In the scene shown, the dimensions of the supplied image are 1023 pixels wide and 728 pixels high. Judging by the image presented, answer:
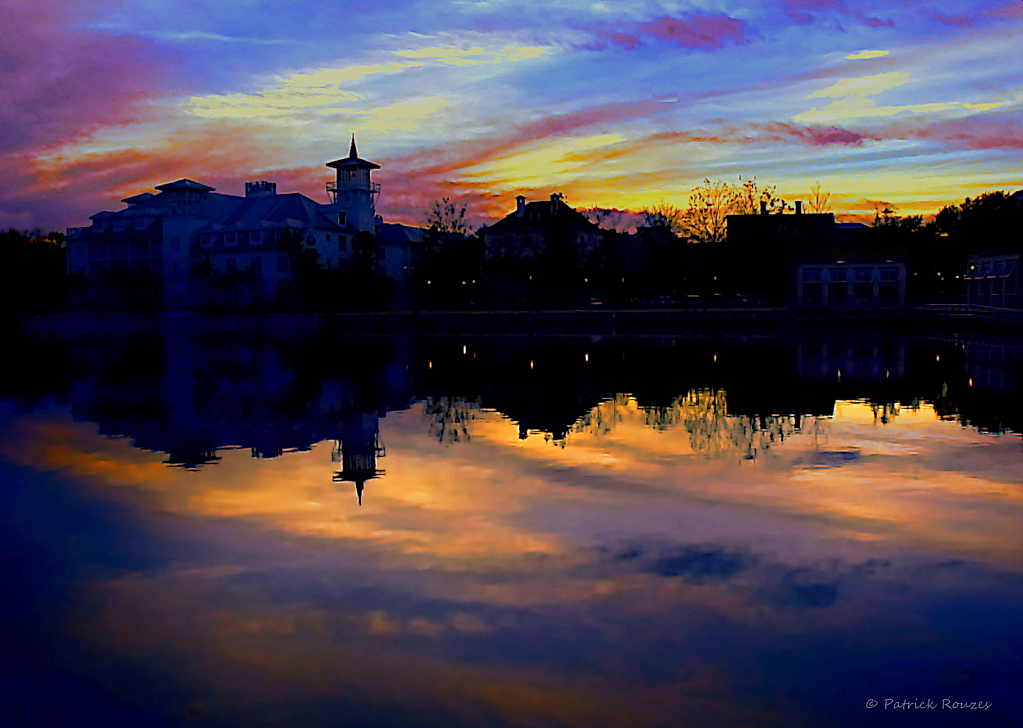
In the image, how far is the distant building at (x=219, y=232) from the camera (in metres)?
103

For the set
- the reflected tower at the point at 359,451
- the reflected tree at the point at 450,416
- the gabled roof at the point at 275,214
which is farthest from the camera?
the gabled roof at the point at 275,214

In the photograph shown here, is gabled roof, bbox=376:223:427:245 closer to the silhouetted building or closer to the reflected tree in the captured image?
the silhouetted building

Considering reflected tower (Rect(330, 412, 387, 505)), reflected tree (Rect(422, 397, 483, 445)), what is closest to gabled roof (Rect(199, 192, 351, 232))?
reflected tree (Rect(422, 397, 483, 445))

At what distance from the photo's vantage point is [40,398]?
78.3ft

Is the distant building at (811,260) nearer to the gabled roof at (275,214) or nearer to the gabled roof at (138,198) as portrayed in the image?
the gabled roof at (275,214)

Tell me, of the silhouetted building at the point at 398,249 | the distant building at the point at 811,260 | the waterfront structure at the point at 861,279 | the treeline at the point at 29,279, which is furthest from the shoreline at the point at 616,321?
the silhouetted building at the point at 398,249

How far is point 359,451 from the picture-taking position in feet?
50.1

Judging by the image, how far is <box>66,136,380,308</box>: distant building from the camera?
10312 centimetres

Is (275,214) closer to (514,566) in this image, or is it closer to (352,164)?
(352,164)

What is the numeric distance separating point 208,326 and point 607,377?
54.7 metres

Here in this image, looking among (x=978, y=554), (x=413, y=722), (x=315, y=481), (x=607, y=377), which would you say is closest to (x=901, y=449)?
(x=978, y=554)

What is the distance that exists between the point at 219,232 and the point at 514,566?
105m

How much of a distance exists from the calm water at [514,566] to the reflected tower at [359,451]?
95 mm

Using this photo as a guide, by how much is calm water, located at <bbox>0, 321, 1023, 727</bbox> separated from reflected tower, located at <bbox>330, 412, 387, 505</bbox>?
3.7 inches
